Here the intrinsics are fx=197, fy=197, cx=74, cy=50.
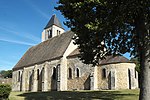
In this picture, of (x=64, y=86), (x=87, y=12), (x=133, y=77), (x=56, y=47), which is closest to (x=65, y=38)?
(x=56, y=47)

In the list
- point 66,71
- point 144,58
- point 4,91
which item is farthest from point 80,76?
point 144,58

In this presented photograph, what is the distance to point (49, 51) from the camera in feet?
122

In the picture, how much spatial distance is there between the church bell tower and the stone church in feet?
29.4

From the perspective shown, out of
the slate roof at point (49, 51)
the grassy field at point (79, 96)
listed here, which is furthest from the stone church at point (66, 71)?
the grassy field at point (79, 96)

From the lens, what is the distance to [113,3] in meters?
9.96

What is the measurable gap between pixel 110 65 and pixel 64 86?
850 cm

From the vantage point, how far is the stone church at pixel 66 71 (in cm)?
2814

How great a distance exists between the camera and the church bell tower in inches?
2023

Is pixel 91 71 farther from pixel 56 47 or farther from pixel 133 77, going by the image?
pixel 56 47

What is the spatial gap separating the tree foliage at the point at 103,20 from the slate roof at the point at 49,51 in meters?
20.1

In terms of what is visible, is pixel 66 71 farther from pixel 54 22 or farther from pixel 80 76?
pixel 54 22

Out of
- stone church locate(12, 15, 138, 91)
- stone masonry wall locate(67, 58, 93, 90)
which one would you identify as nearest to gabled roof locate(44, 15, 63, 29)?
stone church locate(12, 15, 138, 91)

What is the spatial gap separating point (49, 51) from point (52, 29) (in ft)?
49.7

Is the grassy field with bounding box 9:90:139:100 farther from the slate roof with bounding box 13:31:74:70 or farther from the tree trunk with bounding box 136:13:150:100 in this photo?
the slate roof with bounding box 13:31:74:70
